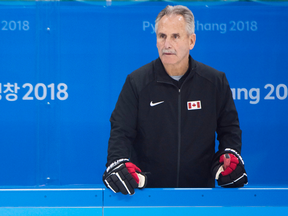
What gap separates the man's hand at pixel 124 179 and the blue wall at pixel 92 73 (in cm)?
162

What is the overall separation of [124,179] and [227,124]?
1.94ft

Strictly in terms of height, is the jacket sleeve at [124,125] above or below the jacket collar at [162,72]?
below

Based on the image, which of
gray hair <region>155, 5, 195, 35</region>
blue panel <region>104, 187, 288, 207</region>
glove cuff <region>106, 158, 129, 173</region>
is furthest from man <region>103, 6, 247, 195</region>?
blue panel <region>104, 187, 288, 207</region>

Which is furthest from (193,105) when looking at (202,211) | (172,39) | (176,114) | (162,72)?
(202,211)

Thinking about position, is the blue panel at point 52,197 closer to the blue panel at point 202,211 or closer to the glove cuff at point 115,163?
the blue panel at point 202,211

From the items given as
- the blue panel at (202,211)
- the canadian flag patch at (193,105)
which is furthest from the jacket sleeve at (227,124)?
the blue panel at (202,211)

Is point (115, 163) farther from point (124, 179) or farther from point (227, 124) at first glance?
point (227, 124)

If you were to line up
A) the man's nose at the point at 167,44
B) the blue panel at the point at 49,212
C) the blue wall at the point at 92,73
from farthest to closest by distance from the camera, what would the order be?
the blue wall at the point at 92,73 → the man's nose at the point at 167,44 → the blue panel at the point at 49,212

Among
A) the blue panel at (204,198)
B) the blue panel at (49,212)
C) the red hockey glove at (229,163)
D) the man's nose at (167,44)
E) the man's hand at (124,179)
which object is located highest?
the man's nose at (167,44)

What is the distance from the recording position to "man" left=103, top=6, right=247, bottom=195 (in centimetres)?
143

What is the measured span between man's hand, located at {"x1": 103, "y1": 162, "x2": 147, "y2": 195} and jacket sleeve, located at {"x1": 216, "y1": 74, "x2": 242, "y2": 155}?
451mm

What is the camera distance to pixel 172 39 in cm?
144

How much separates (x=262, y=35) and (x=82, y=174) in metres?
2.01

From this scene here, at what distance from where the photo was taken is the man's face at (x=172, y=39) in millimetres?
1422
